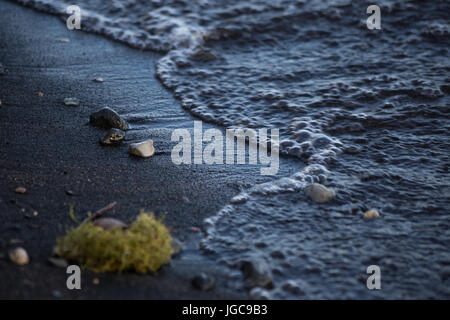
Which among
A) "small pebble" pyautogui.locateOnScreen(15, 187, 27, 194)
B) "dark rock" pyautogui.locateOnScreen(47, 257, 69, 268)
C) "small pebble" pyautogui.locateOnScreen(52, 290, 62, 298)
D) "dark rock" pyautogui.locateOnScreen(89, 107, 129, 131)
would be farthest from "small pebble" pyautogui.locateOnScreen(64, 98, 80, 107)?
"small pebble" pyautogui.locateOnScreen(52, 290, 62, 298)

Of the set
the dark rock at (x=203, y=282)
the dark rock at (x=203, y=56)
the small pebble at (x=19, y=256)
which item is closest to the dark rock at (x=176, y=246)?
the dark rock at (x=203, y=282)

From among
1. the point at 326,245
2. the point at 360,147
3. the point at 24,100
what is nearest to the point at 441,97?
the point at 360,147

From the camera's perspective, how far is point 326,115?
173 inches

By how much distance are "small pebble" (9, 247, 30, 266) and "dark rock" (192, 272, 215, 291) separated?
0.81 metres

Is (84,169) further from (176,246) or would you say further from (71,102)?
(71,102)

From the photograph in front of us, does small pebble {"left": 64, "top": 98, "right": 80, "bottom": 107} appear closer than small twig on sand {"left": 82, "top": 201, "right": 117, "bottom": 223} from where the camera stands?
No

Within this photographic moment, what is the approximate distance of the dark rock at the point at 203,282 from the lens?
2506 mm

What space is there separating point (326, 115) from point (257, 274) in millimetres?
2165

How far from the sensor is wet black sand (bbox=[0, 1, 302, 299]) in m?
2.46

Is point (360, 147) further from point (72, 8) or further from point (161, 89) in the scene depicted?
point (72, 8)

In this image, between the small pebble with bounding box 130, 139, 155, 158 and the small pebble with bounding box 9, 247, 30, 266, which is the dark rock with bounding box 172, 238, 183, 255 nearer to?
the small pebble with bounding box 9, 247, 30, 266

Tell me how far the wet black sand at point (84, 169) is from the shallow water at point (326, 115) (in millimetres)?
203

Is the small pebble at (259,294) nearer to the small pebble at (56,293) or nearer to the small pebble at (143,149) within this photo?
the small pebble at (56,293)
